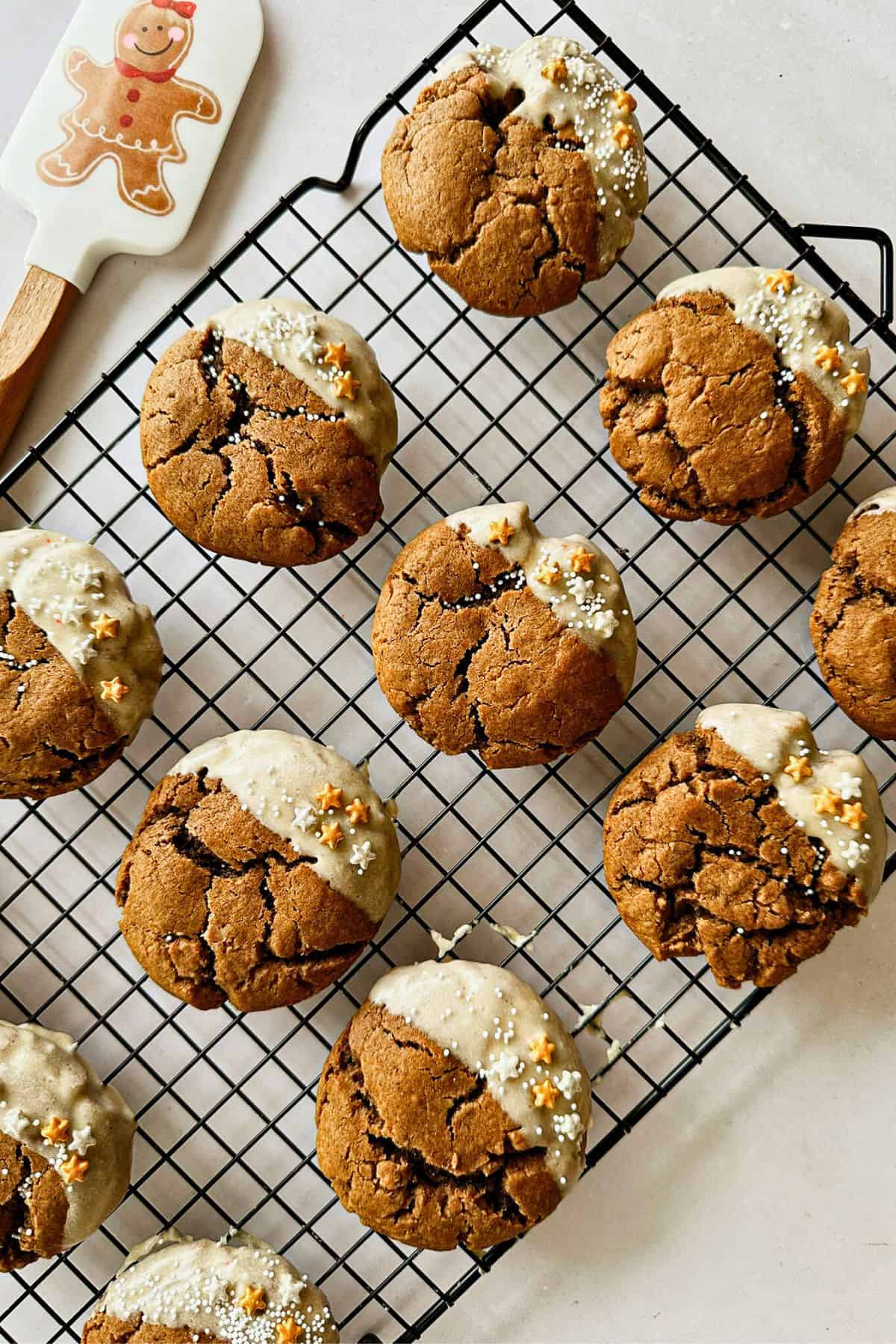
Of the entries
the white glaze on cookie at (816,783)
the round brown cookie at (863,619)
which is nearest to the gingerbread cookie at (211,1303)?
the white glaze on cookie at (816,783)

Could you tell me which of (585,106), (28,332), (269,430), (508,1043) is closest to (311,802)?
(508,1043)

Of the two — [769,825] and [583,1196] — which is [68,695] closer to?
[769,825]

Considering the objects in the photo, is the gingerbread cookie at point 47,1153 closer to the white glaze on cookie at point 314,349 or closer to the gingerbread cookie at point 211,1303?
the gingerbread cookie at point 211,1303

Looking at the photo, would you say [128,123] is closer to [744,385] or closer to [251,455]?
[251,455]

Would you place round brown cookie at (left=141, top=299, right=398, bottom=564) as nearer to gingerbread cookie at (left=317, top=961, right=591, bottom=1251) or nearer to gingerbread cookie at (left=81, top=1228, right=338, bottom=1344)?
gingerbread cookie at (left=317, top=961, right=591, bottom=1251)

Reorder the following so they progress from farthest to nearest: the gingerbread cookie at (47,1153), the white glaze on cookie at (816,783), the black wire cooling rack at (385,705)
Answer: the black wire cooling rack at (385,705) < the gingerbread cookie at (47,1153) < the white glaze on cookie at (816,783)

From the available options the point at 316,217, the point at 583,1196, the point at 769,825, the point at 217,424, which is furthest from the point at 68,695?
the point at 583,1196

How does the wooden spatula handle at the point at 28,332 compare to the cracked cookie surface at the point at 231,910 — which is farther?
the wooden spatula handle at the point at 28,332

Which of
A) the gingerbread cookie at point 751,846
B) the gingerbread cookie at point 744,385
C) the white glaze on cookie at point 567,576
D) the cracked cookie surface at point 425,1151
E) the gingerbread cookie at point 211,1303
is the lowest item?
the gingerbread cookie at point 211,1303
